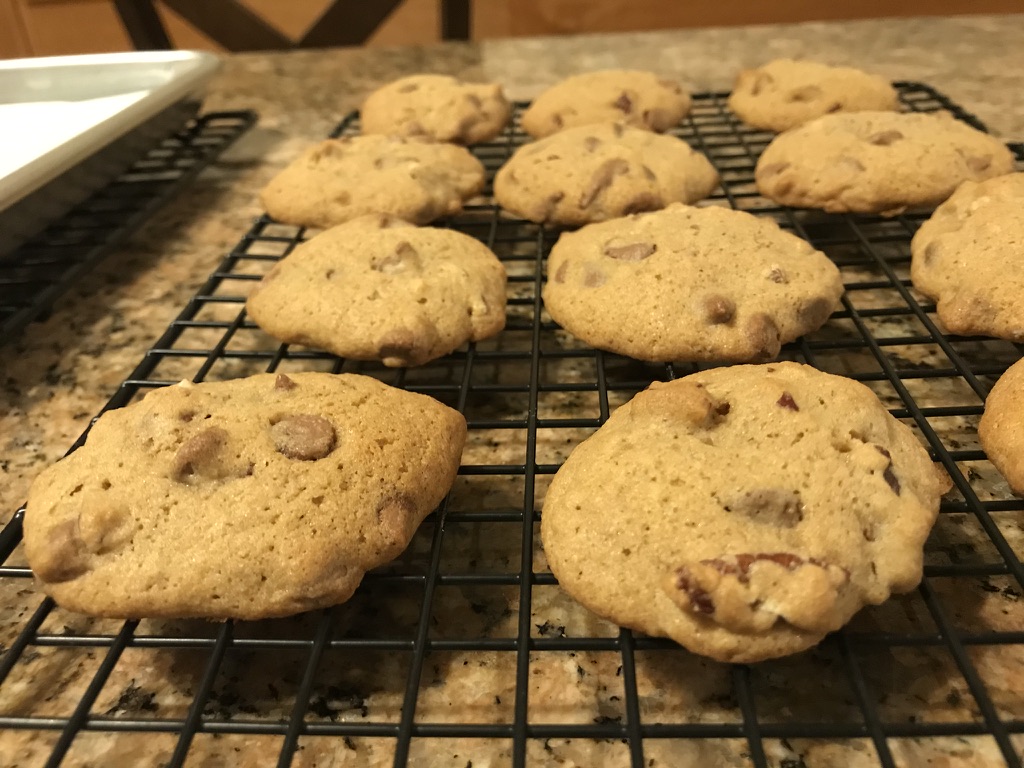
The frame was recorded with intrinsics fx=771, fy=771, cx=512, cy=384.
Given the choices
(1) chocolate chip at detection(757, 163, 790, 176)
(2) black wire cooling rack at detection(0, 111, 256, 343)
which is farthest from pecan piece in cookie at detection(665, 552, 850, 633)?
(2) black wire cooling rack at detection(0, 111, 256, 343)

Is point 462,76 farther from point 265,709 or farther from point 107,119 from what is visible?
point 265,709

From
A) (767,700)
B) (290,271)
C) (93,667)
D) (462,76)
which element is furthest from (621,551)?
(462,76)

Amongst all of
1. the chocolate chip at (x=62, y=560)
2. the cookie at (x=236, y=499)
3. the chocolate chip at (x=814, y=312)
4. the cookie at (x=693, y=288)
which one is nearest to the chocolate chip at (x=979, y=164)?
the cookie at (x=693, y=288)

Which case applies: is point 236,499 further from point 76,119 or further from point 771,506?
point 76,119

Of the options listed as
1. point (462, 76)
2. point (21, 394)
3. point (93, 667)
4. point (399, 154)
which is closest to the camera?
point (93, 667)

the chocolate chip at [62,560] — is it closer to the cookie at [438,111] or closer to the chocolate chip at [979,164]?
the cookie at [438,111]
